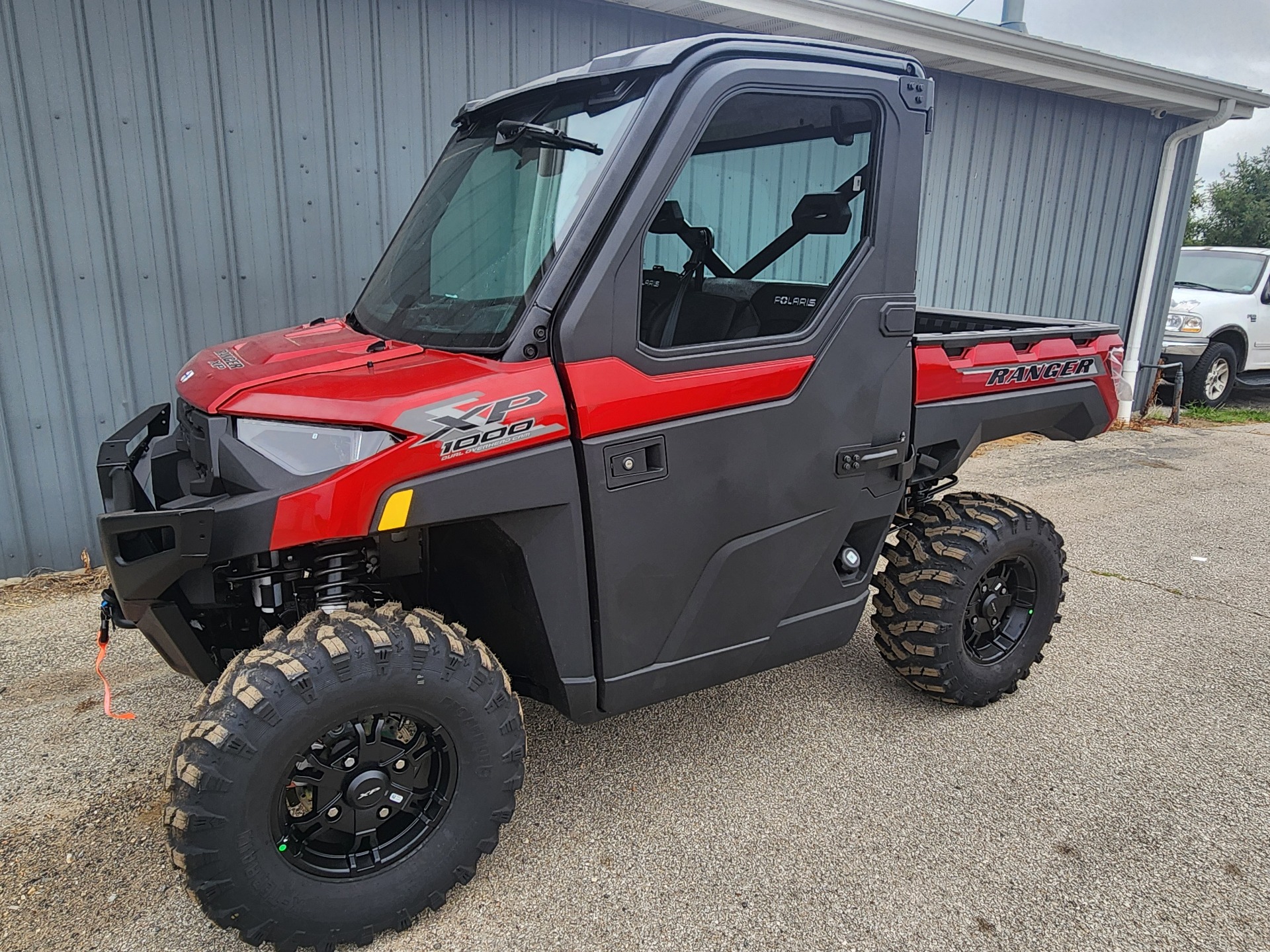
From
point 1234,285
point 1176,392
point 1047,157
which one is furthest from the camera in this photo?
point 1234,285

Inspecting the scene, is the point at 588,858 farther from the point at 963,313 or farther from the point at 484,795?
the point at 963,313

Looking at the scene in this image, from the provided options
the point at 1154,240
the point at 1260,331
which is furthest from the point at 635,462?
the point at 1260,331

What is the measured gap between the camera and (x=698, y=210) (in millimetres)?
2920

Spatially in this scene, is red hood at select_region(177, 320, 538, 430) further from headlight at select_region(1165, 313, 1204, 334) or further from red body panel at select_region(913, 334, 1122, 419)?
headlight at select_region(1165, 313, 1204, 334)

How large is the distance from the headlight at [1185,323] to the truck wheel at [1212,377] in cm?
27

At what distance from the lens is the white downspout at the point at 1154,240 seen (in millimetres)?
8477

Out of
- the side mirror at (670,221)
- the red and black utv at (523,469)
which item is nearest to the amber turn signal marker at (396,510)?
the red and black utv at (523,469)

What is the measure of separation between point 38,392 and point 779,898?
4.39 metres

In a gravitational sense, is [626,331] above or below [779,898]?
above

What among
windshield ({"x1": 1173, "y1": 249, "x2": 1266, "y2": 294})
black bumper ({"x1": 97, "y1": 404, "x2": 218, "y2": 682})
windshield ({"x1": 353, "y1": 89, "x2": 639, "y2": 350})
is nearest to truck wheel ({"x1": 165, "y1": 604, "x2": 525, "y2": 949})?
black bumper ({"x1": 97, "y1": 404, "x2": 218, "y2": 682})

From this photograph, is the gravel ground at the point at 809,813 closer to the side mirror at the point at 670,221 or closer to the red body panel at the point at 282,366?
the red body panel at the point at 282,366

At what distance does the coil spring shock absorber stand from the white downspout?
8358 millimetres

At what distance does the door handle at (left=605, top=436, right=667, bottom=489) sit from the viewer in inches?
88.0

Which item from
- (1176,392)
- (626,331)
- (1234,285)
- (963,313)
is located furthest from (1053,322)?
(1234,285)
